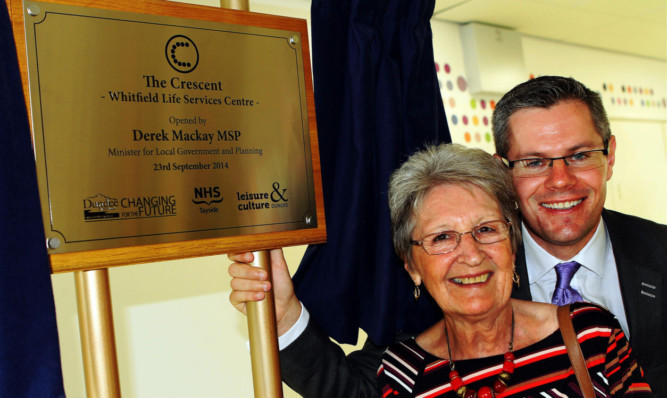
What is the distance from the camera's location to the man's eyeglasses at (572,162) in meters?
1.64

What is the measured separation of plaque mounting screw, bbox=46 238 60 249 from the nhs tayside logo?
0.23m

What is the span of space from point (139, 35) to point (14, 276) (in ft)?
1.46

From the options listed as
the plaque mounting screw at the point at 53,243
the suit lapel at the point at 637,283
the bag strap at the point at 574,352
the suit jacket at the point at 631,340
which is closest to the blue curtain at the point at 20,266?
the plaque mounting screw at the point at 53,243

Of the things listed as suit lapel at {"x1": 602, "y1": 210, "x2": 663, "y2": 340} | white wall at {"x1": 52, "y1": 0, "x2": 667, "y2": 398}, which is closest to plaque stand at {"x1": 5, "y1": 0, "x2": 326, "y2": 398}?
suit lapel at {"x1": 602, "y1": 210, "x2": 663, "y2": 340}

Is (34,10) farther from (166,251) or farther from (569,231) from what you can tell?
(569,231)

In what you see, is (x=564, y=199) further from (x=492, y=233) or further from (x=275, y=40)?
(x=275, y=40)

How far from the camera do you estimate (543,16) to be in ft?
16.0

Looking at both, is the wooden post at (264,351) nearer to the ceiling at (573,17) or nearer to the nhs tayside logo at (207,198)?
the nhs tayside logo at (207,198)

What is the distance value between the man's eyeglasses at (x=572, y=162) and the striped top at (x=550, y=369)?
41 centimetres

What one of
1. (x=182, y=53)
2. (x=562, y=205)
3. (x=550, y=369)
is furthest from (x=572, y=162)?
(x=182, y=53)

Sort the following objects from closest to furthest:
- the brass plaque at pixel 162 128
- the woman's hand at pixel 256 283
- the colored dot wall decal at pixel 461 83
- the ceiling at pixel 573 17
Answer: the brass plaque at pixel 162 128
the woman's hand at pixel 256 283
the ceiling at pixel 573 17
the colored dot wall decal at pixel 461 83

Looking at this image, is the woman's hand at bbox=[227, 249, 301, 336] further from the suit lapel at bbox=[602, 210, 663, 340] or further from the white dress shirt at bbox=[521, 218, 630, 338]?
the suit lapel at bbox=[602, 210, 663, 340]

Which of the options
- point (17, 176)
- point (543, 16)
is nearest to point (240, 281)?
point (17, 176)

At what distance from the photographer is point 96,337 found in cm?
95
